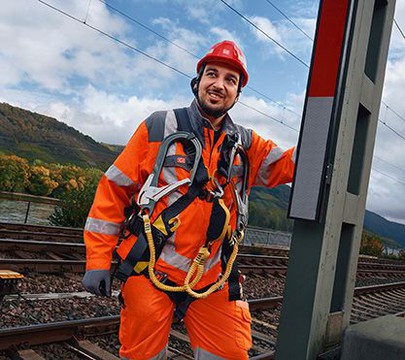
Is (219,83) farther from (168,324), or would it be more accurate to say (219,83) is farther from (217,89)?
(168,324)

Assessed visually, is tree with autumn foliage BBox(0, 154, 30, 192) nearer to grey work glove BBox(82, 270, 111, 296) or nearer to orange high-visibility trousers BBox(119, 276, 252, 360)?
grey work glove BBox(82, 270, 111, 296)

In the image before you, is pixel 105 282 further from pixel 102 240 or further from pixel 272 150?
pixel 272 150

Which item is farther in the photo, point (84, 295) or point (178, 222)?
point (84, 295)

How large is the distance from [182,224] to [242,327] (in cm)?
60

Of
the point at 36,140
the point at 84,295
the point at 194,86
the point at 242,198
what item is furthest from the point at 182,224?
the point at 36,140

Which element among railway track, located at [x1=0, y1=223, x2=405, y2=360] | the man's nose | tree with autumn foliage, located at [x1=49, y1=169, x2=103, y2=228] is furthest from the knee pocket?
tree with autumn foliage, located at [x1=49, y1=169, x2=103, y2=228]

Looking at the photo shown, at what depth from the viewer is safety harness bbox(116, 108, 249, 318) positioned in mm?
2068

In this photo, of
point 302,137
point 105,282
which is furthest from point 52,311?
point 302,137

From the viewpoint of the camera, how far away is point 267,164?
242cm

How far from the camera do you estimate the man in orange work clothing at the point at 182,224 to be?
2082 millimetres

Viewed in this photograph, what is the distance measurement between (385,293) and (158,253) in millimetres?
10582

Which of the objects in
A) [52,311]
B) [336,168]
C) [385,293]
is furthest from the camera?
[385,293]

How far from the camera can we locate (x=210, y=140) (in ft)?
7.38

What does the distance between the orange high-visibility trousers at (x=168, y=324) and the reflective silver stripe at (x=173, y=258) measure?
0.13 metres
